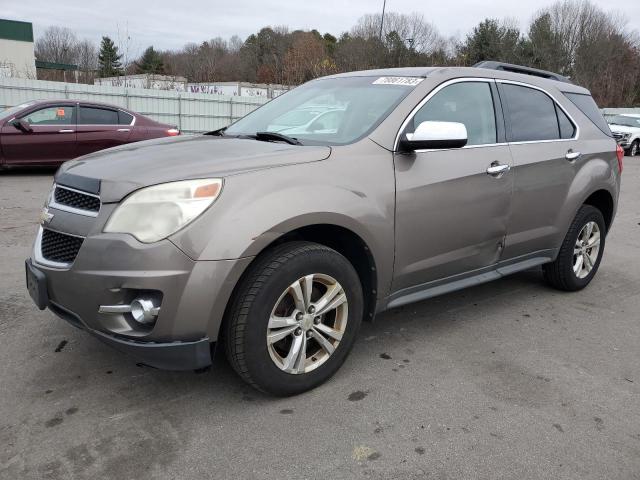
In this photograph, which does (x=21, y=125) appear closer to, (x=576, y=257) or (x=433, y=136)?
(x=433, y=136)

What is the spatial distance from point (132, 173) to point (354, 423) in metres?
1.57

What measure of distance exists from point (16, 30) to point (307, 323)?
2145 inches

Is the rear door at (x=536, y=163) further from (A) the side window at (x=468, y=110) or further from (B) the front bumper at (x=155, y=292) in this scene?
(B) the front bumper at (x=155, y=292)

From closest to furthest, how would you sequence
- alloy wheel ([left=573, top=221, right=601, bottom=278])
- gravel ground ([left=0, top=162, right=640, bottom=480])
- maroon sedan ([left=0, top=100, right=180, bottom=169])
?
1. gravel ground ([left=0, top=162, right=640, bottom=480])
2. alloy wheel ([left=573, top=221, right=601, bottom=278])
3. maroon sedan ([left=0, top=100, right=180, bottom=169])

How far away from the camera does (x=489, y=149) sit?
12.2 feet

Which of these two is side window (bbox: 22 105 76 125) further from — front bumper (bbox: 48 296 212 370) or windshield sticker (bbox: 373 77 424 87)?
front bumper (bbox: 48 296 212 370)

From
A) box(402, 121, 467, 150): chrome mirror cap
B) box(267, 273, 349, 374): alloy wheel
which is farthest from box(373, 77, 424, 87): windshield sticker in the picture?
box(267, 273, 349, 374): alloy wheel

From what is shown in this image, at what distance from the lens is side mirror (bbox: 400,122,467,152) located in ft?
10.3

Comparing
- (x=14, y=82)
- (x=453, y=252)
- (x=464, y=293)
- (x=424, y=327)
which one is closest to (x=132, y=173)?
(x=453, y=252)

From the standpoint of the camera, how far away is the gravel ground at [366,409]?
241 centimetres

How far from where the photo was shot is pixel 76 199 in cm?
278

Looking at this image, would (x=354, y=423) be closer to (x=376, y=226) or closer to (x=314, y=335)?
(x=314, y=335)

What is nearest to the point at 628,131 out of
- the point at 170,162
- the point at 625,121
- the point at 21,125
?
the point at 625,121

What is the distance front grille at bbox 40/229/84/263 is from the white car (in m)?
24.2
